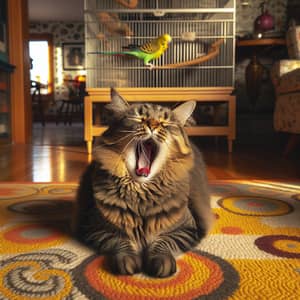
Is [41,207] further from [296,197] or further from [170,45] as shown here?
[170,45]

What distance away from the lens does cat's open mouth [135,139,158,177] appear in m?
0.72

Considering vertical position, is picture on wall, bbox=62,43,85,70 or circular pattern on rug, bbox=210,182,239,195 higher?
picture on wall, bbox=62,43,85,70

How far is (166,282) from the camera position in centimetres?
62

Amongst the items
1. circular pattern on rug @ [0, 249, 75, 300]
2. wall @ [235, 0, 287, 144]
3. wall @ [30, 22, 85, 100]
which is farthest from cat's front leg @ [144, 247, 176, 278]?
wall @ [30, 22, 85, 100]

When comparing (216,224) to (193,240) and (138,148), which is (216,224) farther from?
(138,148)

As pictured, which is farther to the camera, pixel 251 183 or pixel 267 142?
pixel 267 142

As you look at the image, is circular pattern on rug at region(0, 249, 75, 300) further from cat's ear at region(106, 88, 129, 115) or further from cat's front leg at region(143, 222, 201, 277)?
cat's ear at region(106, 88, 129, 115)

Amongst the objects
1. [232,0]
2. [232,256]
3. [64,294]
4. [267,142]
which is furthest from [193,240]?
[267,142]

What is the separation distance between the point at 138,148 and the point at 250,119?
2.97 meters

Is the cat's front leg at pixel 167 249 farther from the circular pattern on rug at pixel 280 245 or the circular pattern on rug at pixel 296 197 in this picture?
the circular pattern on rug at pixel 296 197

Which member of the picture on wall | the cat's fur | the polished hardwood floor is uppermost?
the picture on wall

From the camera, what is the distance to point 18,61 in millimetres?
3199

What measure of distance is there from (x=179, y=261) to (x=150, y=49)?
188cm

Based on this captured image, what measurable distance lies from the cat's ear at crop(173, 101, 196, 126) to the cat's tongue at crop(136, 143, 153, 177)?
0.32 feet
